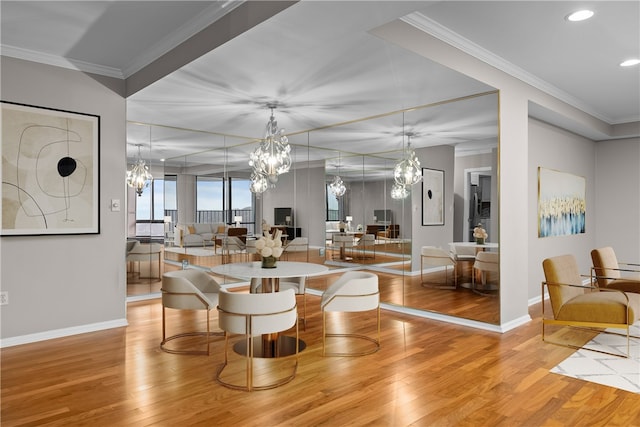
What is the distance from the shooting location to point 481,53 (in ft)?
14.0

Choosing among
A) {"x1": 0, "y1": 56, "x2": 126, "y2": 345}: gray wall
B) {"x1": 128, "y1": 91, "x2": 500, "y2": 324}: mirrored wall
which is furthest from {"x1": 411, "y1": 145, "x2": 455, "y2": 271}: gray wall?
{"x1": 0, "y1": 56, "x2": 126, "y2": 345}: gray wall

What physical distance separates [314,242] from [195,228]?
1.92 metres

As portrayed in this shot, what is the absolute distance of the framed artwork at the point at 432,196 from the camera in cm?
510

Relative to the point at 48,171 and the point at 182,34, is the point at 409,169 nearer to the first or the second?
the point at 182,34

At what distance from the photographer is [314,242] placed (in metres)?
6.78

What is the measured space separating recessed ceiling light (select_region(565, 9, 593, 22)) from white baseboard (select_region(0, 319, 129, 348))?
543 centimetres

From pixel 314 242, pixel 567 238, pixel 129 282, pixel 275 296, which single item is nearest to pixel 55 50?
pixel 129 282

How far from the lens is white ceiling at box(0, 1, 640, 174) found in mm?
3303

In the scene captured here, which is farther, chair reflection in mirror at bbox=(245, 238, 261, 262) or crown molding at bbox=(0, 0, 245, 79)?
chair reflection in mirror at bbox=(245, 238, 261, 262)

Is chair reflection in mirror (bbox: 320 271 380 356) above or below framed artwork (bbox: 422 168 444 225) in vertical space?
below

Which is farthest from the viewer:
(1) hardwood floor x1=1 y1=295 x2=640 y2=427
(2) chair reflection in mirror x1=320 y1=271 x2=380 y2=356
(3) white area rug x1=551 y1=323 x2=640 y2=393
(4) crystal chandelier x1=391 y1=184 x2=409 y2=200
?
(4) crystal chandelier x1=391 y1=184 x2=409 y2=200

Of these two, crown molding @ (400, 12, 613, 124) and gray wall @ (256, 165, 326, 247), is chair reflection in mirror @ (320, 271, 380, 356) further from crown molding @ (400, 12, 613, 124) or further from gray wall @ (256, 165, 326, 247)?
gray wall @ (256, 165, 326, 247)

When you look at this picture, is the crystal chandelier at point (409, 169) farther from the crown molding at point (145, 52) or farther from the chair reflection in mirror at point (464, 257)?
the crown molding at point (145, 52)

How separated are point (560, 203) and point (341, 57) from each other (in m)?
4.85
